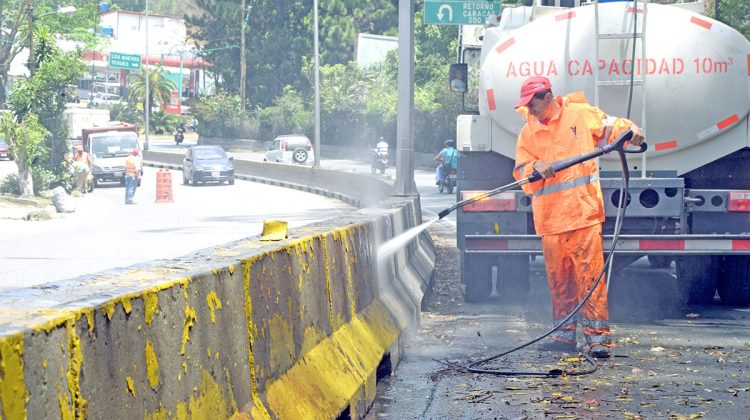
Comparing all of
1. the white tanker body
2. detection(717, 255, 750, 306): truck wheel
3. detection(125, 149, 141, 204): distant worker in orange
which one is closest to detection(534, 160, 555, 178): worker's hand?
the white tanker body

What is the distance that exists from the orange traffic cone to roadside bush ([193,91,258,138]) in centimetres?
4596

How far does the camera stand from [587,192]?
8805 mm

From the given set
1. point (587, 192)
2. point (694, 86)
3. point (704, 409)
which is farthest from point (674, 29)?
point (704, 409)

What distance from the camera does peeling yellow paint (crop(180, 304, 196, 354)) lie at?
3912 mm

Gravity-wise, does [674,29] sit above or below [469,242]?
above

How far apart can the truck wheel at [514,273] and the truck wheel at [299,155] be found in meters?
45.8

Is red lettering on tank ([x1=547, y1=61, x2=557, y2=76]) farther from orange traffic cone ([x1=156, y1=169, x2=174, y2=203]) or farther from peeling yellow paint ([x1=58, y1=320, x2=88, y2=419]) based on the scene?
orange traffic cone ([x1=156, y1=169, x2=174, y2=203])

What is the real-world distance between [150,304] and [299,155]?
176 ft

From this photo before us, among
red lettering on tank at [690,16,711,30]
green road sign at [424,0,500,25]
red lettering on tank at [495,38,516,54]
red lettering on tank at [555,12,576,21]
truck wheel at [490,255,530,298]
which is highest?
green road sign at [424,0,500,25]

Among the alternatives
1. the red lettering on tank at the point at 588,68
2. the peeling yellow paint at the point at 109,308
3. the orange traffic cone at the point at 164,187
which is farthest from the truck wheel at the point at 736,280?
the orange traffic cone at the point at 164,187

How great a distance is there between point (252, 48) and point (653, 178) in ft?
238

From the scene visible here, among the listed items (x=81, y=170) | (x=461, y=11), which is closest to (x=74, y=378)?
(x=461, y=11)

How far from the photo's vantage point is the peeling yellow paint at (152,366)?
3.58 metres

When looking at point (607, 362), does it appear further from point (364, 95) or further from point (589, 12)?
point (364, 95)
